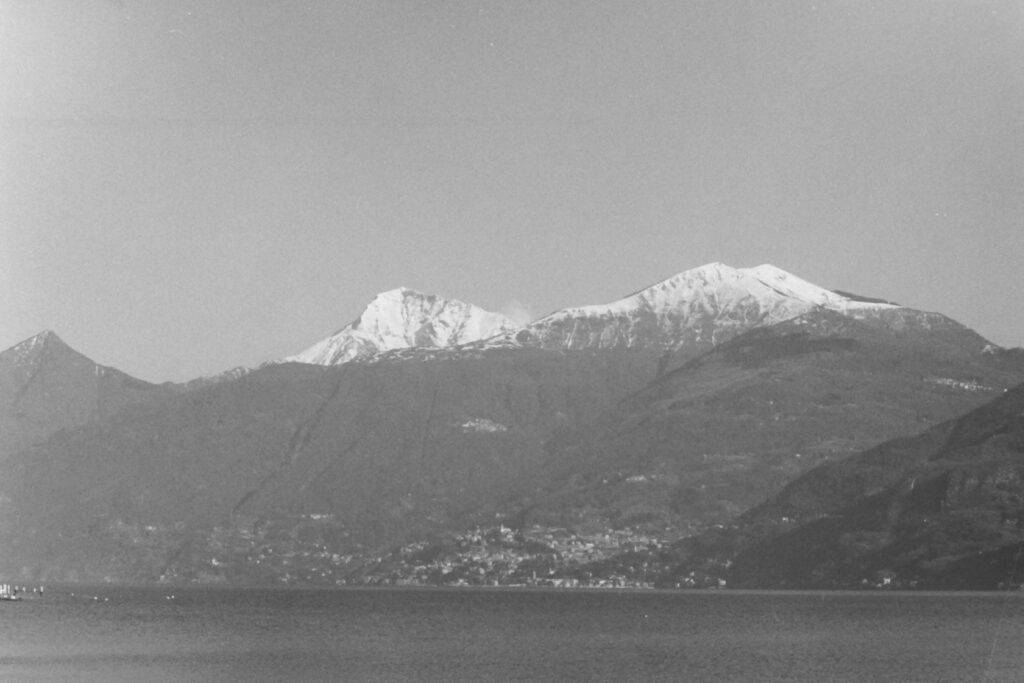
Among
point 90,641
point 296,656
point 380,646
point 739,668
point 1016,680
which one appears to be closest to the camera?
point 1016,680

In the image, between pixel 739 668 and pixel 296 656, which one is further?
pixel 296 656

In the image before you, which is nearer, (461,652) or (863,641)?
(461,652)

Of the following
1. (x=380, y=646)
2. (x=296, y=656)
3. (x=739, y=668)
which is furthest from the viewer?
(x=380, y=646)

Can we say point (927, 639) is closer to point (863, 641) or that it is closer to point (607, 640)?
point (863, 641)

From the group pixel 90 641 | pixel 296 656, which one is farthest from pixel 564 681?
pixel 90 641

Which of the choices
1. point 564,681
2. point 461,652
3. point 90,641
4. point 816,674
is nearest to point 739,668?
point 816,674

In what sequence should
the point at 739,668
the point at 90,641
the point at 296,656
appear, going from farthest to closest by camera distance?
1. the point at 90,641
2. the point at 296,656
3. the point at 739,668

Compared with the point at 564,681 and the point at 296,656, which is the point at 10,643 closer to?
the point at 296,656

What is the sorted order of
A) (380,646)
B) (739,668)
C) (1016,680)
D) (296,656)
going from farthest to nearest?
1. (380,646)
2. (296,656)
3. (739,668)
4. (1016,680)

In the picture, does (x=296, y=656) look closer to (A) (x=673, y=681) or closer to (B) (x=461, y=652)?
(B) (x=461, y=652)
